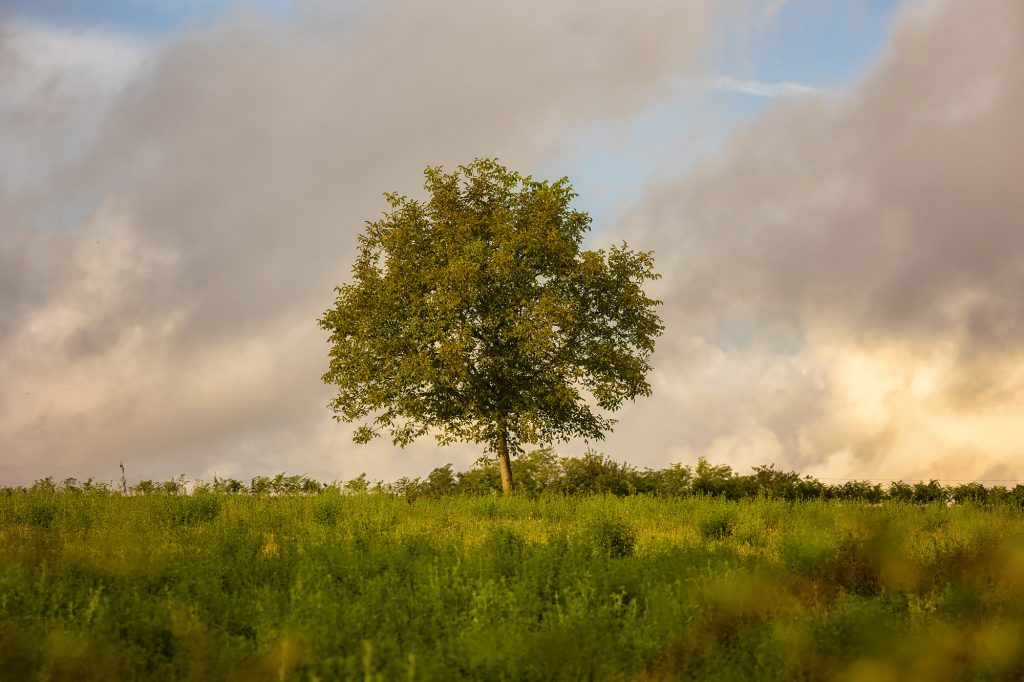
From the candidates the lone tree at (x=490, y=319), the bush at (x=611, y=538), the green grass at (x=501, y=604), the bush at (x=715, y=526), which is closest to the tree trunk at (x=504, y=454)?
the lone tree at (x=490, y=319)

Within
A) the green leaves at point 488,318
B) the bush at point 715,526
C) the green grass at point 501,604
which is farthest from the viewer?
the green leaves at point 488,318

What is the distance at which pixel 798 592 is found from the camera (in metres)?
10.6

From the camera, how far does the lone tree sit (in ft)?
82.7

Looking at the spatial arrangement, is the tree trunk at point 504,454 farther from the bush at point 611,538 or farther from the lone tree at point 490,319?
the bush at point 611,538

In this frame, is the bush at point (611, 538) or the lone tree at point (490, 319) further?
the lone tree at point (490, 319)

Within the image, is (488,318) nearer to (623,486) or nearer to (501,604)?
(623,486)

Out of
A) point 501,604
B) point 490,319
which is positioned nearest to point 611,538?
point 501,604

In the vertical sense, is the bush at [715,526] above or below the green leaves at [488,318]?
below

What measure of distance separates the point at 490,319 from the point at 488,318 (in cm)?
8

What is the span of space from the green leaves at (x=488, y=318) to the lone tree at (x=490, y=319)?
43mm

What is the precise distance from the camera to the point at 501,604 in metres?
9.18

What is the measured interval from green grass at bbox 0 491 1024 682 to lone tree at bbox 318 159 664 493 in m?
11.2

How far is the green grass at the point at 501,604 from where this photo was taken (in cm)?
796

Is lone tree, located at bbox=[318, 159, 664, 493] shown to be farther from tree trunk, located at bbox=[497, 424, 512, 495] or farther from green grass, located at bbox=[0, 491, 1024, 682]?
green grass, located at bbox=[0, 491, 1024, 682]
